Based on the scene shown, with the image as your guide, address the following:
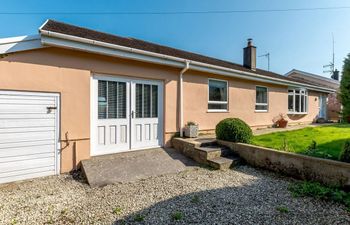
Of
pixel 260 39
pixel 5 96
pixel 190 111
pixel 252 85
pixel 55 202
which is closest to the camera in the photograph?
pixel 55 202

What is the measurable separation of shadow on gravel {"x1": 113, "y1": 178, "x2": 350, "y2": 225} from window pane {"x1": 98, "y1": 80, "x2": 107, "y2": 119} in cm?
370

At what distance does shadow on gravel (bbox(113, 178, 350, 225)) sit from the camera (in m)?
3.58

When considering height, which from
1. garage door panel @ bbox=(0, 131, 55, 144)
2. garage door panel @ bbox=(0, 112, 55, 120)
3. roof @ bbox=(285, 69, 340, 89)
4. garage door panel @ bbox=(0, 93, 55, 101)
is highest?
roof @ bbox=(285, 69, 340, 89)

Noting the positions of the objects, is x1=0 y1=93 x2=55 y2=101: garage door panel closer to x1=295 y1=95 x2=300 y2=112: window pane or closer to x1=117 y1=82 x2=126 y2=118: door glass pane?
x1=117 y1=82 x2=126 y2=118: door glass pane

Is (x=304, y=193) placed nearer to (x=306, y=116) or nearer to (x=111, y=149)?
(x=111, y=149)

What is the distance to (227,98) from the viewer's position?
417 inches

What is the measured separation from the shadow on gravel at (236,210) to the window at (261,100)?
8.34m

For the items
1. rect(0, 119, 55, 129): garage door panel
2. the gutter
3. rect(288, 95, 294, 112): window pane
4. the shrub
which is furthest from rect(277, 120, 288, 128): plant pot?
rect(0, 119, 55, 129): garage door panel

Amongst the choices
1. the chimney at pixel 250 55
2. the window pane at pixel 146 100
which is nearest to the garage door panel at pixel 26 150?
the window pane at pixel 146 100

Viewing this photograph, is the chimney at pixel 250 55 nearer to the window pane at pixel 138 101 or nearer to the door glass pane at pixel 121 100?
the window pane at pixel 138 101

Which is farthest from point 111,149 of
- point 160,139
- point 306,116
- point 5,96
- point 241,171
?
point 306,116

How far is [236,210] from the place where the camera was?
3.96 metres

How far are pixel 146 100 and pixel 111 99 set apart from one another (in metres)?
1.32

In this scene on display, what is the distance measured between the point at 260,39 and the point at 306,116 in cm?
703
